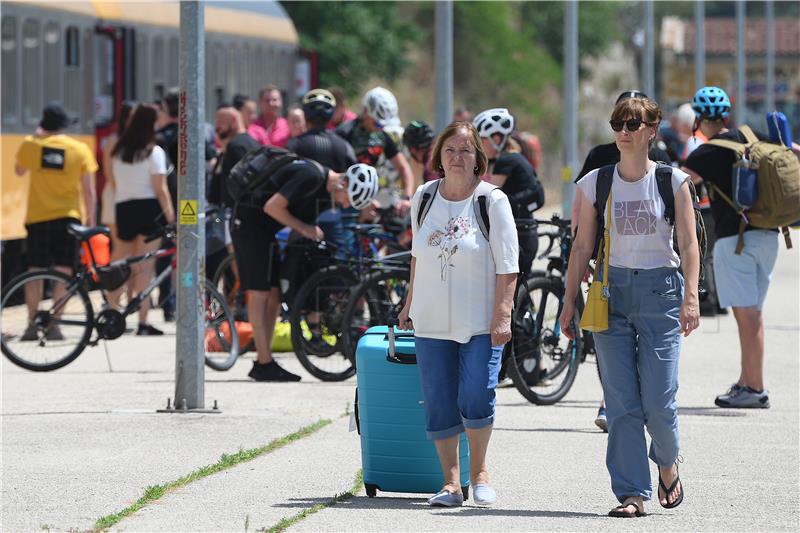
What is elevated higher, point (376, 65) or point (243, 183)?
point (376, 65)

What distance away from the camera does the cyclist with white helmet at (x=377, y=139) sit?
14227 millimetres

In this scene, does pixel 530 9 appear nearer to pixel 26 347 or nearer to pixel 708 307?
pixel 708 307

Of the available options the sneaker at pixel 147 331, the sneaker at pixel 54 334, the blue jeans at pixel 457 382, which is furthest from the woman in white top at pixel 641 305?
the sneaker at pixel 147 331

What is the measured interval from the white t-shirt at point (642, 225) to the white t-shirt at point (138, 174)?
328 inches

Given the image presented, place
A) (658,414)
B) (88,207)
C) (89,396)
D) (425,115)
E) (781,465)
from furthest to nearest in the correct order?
(425,115) < (88,207) < (89,396) < (781,465) < (658,414)

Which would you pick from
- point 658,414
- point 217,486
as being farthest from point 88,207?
point 658,414

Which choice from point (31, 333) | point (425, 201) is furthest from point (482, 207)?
point (31, 333)

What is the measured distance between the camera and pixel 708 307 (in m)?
17.4

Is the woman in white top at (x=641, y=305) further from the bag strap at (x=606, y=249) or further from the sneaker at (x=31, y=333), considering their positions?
the sneaker at (x=31, y=333)

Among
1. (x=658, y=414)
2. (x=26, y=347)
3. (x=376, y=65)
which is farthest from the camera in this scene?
(x=376, y=65)

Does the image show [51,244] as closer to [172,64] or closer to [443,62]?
[443,62]

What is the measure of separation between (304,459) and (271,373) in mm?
3367

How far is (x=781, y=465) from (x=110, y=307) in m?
5.82

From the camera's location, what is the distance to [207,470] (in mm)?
8430
